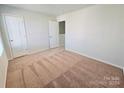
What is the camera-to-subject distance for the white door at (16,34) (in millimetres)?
3043

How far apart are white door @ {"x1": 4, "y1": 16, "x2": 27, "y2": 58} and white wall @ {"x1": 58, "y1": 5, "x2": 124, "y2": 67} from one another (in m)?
2.44

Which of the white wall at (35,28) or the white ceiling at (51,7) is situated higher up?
the white ceiling at (51,7)

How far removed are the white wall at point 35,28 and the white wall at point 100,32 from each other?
1510mm

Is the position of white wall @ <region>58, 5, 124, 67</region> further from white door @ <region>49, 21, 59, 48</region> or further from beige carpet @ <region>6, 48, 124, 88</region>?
white door @ <region>49, 21, 59, 48</region>

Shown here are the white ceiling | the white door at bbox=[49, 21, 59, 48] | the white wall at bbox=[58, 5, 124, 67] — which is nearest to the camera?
the white wall at bbox=[58, 5, 124, 67]

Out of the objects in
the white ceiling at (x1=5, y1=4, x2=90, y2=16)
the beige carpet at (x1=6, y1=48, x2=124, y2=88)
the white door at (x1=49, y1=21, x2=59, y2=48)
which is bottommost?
the beige carpet at (x1=6, y1=48, x2=124, y2=88)

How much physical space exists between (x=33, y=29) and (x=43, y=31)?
0.65 meters

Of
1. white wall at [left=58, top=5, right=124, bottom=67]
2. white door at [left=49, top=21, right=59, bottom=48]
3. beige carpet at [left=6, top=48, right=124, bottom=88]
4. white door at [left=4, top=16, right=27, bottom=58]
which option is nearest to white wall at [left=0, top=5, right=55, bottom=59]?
white door at [left=4, top=16, right=27, bottom=58]

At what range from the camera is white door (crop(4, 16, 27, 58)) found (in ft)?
9.98

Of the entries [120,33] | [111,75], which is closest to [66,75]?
[111,75]

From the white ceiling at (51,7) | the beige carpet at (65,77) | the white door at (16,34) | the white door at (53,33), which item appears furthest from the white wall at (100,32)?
the white door at (16,34)

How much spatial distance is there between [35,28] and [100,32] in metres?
3.15

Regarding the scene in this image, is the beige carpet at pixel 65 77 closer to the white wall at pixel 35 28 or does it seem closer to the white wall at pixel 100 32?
the white wall at pixel 100 32

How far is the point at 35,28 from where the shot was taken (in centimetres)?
388
